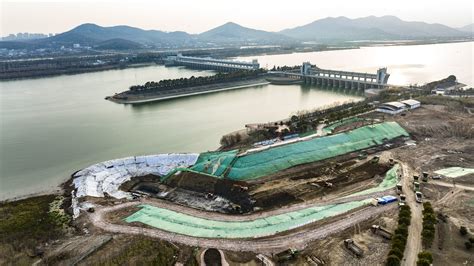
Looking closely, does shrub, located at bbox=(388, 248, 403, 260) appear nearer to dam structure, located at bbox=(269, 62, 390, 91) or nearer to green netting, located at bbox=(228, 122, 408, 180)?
green netting, located at bbox=(228, 122, 408, 180)

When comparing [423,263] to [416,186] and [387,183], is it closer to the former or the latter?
[416,186]

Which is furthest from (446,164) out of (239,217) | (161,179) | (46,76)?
(46,76)

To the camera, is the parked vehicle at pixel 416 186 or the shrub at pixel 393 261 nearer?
the shrub at pixel 393 261

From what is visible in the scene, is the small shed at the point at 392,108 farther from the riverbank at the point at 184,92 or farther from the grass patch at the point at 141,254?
the riverbank at the point at 184,92

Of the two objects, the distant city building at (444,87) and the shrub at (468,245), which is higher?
the distant city building at (444,87)

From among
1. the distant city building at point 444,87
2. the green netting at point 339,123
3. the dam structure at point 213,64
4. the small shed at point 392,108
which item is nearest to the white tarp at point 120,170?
the green netting at point 339,123

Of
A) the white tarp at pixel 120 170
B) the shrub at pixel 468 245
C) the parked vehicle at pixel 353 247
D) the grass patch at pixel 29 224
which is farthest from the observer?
the white tarp at pixel 120 170
